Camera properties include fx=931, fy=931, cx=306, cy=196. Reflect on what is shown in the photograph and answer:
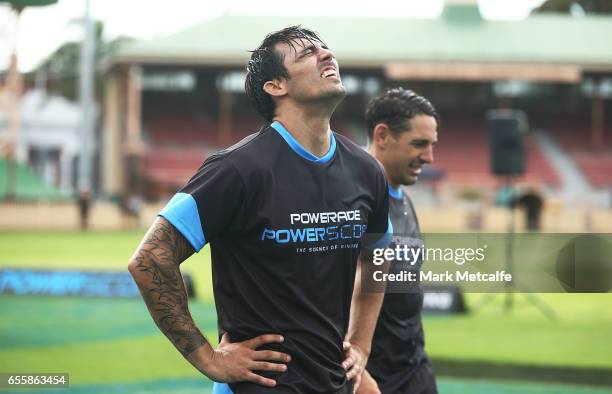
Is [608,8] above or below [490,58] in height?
above

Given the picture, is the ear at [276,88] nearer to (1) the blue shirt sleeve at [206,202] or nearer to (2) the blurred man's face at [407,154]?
(1) the blue shirt sleeve at [206,202]

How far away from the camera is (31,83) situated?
63594 mm

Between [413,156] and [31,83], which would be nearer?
[413,156]

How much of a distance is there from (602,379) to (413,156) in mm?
4883

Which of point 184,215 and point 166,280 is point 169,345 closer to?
point 166,280

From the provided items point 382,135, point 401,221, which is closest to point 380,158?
point 382,135

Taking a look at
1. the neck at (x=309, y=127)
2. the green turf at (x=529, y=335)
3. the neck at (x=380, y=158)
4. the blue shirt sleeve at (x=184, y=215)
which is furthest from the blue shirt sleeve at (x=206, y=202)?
the green turf at (x=529, y=335)

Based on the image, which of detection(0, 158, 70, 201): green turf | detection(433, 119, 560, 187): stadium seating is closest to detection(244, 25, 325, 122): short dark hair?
detection(0, 158, 70, 201): green turf

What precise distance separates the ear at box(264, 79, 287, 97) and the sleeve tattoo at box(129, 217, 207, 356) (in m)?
0.60

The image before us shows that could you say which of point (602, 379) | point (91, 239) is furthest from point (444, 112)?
point (602, 379)

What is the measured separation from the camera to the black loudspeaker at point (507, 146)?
13.2 metres

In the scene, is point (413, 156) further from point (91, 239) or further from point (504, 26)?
point (504, 26)

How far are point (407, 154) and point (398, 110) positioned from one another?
0.22m

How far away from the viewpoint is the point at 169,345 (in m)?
9.84
